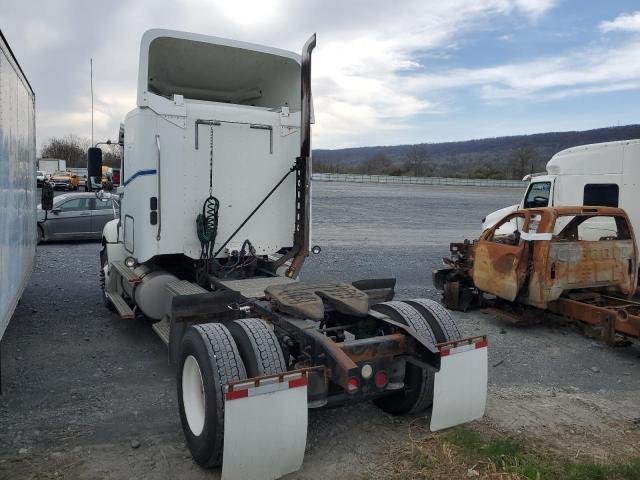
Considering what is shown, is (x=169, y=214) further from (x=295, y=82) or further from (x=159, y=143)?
(x=295, y=82)

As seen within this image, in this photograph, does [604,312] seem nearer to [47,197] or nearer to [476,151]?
[47,197]

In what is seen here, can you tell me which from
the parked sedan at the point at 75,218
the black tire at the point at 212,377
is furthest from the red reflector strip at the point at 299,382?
the parked sedan at the point at 75,218

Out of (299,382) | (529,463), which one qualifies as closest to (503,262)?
(529,463)

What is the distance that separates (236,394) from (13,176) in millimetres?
3318

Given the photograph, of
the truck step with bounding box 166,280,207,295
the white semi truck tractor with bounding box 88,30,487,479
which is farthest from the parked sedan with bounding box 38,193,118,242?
the truck step with bounding box 166,280,207,295

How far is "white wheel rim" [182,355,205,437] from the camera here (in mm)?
3980

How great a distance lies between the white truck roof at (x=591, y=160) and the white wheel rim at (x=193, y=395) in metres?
8.17

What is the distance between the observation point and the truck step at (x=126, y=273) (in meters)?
6.41

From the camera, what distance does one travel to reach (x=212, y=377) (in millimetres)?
3676

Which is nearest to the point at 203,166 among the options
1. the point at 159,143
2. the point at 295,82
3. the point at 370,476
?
the point at 159,143

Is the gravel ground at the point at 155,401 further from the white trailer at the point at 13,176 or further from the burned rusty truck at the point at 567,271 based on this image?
the white trailer at the point at 13,176

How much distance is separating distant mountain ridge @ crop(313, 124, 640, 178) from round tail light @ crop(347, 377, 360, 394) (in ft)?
287

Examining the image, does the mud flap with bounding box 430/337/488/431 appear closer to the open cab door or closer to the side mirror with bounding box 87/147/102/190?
the open cab door

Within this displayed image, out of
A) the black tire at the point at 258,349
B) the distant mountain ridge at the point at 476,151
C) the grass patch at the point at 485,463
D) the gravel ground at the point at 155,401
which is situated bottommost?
the gravel ground at the point at 155,401
